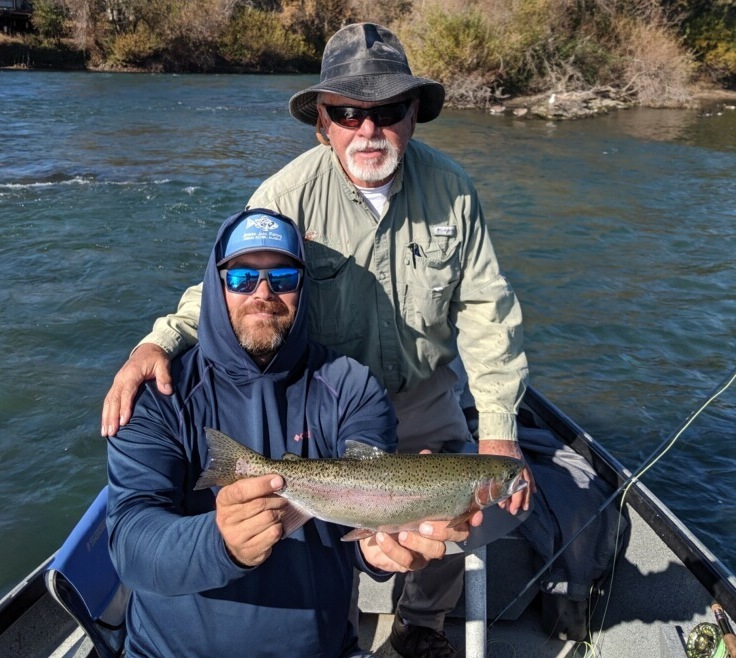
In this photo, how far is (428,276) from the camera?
3.53 metres

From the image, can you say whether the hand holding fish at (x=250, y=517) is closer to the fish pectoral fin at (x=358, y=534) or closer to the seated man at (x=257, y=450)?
the seated man at (x=257, y=450)

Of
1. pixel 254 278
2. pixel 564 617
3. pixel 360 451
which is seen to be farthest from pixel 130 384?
pixel 564 617

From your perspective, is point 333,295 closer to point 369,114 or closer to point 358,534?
point 369,114

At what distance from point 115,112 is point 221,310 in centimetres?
2244

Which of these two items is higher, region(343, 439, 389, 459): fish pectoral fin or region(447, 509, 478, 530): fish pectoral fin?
region(343, 439, 389, 459): fish pectoral fin

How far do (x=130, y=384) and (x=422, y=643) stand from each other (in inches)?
75.2

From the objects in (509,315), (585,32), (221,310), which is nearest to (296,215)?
(221,310)

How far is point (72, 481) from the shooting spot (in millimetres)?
6031

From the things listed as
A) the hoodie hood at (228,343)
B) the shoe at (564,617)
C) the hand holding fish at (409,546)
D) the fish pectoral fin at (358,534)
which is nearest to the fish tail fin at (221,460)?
the hoodie hood at (228,343)

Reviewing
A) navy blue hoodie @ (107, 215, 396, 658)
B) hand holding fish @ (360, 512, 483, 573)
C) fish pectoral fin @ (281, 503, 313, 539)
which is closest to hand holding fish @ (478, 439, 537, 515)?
hand holding fish @ (360, 512, 483, 573)

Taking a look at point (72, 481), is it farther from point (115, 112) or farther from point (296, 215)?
point (115, 112)

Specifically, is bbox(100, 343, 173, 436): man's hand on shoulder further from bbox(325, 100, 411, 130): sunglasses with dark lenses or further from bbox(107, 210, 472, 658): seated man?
bbox(325, 100, 411, 130): sunglasses with dark lenses

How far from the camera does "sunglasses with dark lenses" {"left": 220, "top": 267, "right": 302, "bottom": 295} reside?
2.74m

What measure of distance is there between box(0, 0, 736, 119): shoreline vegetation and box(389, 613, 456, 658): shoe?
973 inches
